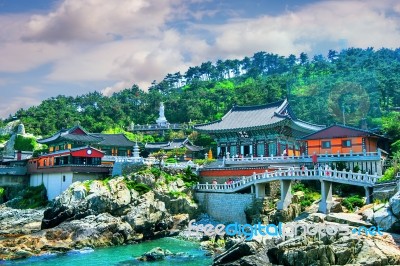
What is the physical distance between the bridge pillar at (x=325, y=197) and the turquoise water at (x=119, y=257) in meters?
10.4

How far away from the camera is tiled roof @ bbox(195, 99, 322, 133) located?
54472 millimetres

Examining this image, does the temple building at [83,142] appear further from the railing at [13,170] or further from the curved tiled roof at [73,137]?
the railing at [13,170]

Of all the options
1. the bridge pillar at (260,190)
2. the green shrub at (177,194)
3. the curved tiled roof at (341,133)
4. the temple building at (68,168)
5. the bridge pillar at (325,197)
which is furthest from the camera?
the temple building at (68,168)

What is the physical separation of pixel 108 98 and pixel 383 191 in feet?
277

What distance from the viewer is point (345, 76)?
91125 mm

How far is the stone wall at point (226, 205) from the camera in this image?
43.3 meters

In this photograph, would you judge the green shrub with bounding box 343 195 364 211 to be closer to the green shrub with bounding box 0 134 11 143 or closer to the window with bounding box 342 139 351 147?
the window with bounding box 342 139 351 147

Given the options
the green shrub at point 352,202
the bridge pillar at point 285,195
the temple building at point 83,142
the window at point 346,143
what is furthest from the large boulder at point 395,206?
the temple building at point 83,142

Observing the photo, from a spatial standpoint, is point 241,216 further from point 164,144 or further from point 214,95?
point 214,95

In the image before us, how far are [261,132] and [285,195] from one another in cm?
1538

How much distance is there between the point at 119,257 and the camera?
33.1m

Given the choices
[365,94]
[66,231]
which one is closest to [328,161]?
[66,231]

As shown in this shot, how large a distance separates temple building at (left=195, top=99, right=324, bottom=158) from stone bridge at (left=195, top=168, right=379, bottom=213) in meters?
9.76

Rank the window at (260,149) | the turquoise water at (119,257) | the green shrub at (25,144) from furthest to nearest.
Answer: the green shrub at (25,144)
the window at (260,149)
the turquoise water at (119,257)
